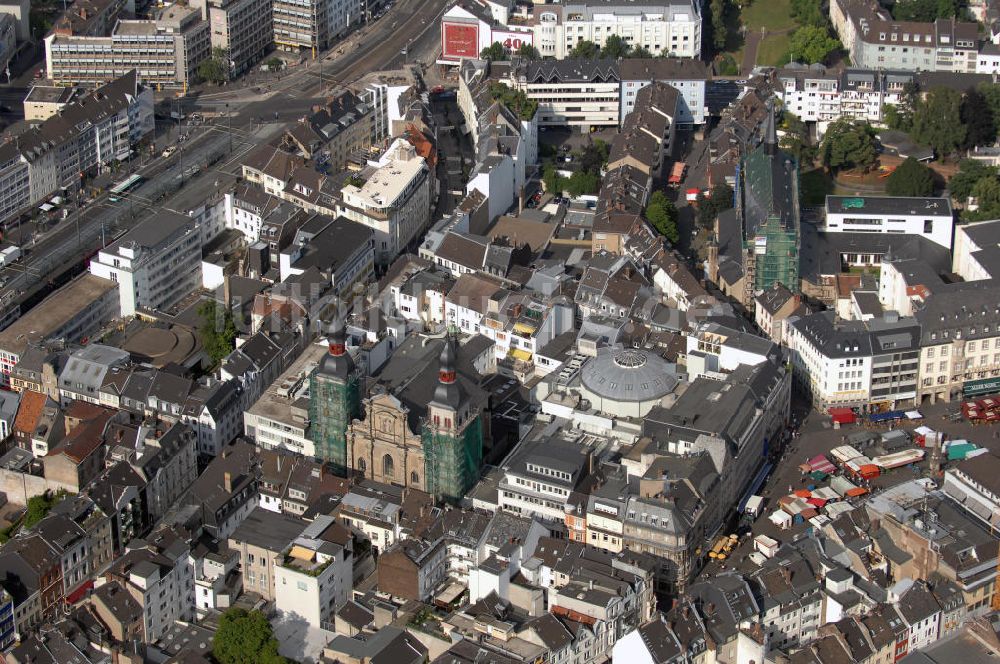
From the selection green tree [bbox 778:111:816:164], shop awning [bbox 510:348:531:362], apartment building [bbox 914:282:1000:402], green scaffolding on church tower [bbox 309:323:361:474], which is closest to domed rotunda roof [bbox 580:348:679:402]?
shop awning [bbox 510:348:531:362]

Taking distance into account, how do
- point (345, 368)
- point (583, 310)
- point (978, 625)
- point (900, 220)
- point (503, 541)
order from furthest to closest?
point (900, 220) < point (583, 310) < point (345, 368) < point (503, 541) < point (978, 625)

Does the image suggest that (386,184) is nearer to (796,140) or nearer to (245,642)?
(796,140)

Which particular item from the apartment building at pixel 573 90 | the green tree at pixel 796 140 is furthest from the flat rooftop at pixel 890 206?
the apartment building at pixel 573 90

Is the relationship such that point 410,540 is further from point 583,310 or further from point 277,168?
point 277,168

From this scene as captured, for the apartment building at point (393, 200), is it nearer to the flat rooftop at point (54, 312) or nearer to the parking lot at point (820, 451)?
the flat rooftop at point (54, 312)

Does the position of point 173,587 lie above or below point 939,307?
below

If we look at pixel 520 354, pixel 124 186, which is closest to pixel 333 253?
pixel 520 354

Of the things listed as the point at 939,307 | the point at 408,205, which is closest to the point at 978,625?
the point at 939,307
